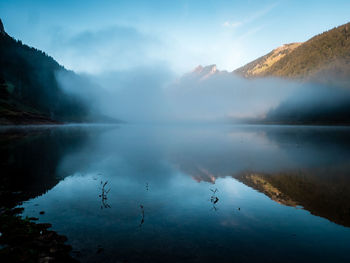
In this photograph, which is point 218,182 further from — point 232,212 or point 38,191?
point 38,191

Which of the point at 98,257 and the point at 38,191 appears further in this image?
the point at 38,191

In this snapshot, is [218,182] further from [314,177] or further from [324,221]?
[314,177]

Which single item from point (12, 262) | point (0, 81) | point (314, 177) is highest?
point (0, 81)

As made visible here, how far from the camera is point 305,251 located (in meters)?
10.1

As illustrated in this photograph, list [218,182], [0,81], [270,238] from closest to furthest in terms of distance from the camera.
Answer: [270,238]
[218,182]
[0,81]

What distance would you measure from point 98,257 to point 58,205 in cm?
802

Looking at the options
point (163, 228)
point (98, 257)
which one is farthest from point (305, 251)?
point (98, 257)

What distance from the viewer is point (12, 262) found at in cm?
759

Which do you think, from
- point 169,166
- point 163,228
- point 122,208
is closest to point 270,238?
point 163,228

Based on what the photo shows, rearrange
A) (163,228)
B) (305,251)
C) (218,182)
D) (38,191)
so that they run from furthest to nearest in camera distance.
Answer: (218,182)
(38,191)
(163,228)
(305,251)

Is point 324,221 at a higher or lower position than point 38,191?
lower

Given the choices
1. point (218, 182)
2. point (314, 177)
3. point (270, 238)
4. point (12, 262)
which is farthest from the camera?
point (314, 177)

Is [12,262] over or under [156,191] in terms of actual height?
over

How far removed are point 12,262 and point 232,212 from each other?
41.6ft
